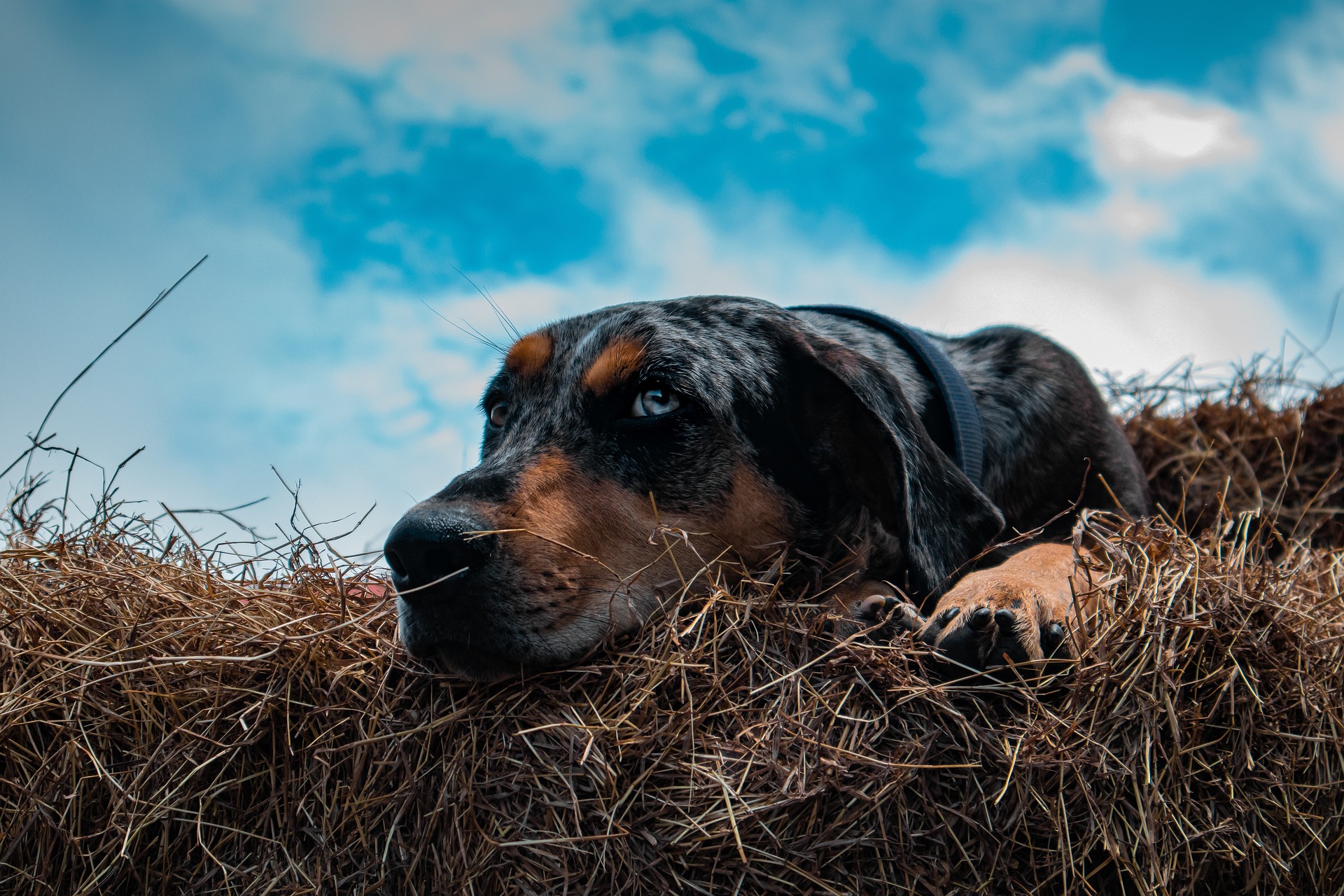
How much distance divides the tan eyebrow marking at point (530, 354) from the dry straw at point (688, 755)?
3.21 feet

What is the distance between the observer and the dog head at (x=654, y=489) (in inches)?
93.7

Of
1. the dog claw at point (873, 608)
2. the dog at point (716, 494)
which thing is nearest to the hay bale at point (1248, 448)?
the dog at point (716, 494)

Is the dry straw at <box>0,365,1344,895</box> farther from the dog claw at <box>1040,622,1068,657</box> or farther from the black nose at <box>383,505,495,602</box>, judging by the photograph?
the black nose at <box>383,505,495,602</box>

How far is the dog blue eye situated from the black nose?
790mm

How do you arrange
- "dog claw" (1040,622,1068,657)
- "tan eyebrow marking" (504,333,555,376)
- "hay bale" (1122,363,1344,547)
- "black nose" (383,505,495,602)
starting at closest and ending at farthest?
"black nose" (383,505,495,602) → "dog claw" (1040,622,1068,657) → "tan eyebrow marking" (504,333,555,376) → "hay bale" (1122,363,1344,547)

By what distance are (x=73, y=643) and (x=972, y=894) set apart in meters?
2.79

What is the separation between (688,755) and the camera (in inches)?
87.6

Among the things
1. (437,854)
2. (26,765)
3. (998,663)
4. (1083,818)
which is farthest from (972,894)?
(26,765)

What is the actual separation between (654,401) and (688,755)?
1.19 m

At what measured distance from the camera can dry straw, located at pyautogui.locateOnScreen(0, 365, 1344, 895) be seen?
2.18m

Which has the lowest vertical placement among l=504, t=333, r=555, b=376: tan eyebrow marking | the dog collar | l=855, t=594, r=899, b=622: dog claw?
l=855, t=594, r=899, b=622: dog claw

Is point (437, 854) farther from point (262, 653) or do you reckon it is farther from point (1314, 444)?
point (1314, 444)

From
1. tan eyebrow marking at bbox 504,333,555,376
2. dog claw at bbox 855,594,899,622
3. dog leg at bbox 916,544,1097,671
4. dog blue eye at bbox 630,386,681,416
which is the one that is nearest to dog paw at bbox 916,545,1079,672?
dog leg at bbox 916,544,1097,671

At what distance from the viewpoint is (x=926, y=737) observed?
7.41 ft
